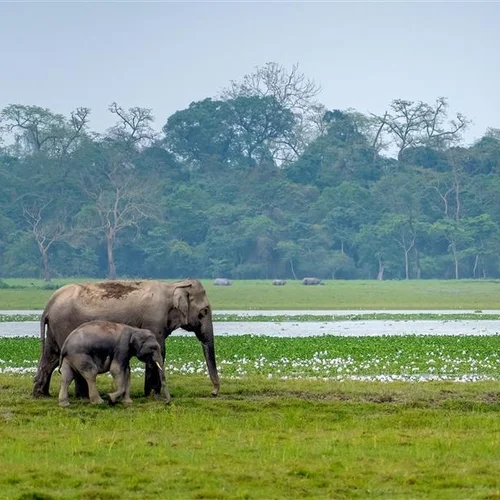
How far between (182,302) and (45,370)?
1.96 metres

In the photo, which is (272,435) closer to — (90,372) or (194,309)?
(90,372)

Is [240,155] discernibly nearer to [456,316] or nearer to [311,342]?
[456,316]

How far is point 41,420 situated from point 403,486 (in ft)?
16.7

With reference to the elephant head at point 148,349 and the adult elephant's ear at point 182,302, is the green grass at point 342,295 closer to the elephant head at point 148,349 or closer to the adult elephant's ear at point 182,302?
the adult elephant's ear at point 182,302

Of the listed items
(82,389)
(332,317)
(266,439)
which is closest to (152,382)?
(82,389)

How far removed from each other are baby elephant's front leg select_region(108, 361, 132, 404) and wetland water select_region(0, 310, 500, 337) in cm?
1850

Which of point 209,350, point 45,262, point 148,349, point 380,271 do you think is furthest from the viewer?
point 380,271

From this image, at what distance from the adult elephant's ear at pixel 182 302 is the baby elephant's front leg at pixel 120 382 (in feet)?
5.22

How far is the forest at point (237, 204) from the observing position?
3629 inches

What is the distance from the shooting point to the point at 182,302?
1792 centimetres

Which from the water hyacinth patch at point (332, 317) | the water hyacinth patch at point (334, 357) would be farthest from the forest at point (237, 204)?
the water hyacinth patch at point (334, 357)

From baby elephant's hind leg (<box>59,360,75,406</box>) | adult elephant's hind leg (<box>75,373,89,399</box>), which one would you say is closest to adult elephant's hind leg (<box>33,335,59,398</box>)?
adult elephant's hind leg (<box>75,373,89,399</box>)

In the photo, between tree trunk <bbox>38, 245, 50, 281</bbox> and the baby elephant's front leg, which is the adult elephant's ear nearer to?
the baby elephant's front leg

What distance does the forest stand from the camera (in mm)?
92188
